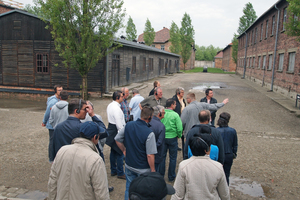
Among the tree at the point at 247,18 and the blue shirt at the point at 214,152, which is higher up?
the tree at the point at 247,18

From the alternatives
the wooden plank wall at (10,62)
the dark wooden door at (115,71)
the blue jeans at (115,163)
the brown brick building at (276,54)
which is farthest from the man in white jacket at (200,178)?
the wooden plank wall at (10,62)

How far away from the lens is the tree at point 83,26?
1326cm

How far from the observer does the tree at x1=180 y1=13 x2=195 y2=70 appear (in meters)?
55.7

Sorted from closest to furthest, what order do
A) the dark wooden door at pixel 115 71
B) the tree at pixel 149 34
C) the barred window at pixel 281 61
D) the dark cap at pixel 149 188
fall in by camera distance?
the dark cap at pixel 149 188
the dark wooden door at pixel 115 71
the barred window at pixel 281 61
the tree at pixel 149 34

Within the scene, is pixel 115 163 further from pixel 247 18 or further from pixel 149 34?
pixel 149 34

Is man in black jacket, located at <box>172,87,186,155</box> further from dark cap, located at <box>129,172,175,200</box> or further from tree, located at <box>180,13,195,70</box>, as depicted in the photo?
tree, located at <box>180,13,195,70</box>

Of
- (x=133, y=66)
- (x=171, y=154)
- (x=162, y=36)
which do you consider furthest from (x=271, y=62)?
(x=162, y=36)

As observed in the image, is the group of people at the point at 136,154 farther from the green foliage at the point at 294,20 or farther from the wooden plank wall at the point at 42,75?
the wooden plank wall at the point at 42,75

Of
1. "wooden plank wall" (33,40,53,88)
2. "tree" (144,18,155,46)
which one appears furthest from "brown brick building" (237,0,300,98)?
"tree" (144,18,155,46)

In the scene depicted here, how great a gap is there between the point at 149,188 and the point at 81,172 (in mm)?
1038

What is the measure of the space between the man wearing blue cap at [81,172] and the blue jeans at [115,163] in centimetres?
261

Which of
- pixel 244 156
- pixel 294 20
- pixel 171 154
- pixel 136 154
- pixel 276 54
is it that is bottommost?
pixel 244 156

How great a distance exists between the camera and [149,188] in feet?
6.16

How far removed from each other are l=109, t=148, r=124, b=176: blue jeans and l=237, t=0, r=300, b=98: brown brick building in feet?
34.3
